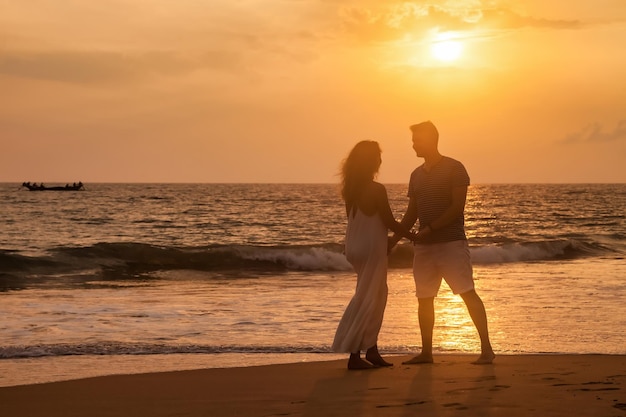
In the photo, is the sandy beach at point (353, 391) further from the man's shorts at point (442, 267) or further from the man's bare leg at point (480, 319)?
the man's shorts at point (442, 267)

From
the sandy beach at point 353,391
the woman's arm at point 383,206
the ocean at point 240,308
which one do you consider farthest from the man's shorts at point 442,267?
the ocean at point 240,308

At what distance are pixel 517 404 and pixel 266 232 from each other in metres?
38.5

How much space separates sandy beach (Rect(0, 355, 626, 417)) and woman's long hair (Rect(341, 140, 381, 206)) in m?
1.63

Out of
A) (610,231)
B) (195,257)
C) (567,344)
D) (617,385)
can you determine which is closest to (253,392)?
(617,385)

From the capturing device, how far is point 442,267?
25.6ft

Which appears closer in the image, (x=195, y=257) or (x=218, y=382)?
(x=218, y=382)

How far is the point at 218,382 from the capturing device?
7.50 meters

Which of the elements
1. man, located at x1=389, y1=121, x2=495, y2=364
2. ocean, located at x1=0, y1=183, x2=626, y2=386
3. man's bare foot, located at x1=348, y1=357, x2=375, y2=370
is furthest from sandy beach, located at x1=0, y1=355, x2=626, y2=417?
ocean, located at x1=0, y1=183, x2=626, y2=386

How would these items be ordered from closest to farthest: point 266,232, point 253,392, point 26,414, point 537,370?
point 26,414 → point 253,392 → point 537,370 → point 266,232

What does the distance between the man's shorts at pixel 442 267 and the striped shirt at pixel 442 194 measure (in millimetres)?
79

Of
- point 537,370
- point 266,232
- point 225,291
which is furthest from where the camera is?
point 266,232

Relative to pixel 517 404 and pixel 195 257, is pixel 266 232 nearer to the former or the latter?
pixel 195 257

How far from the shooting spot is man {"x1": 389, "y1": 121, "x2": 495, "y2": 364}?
304 inches

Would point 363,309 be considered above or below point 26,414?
above
